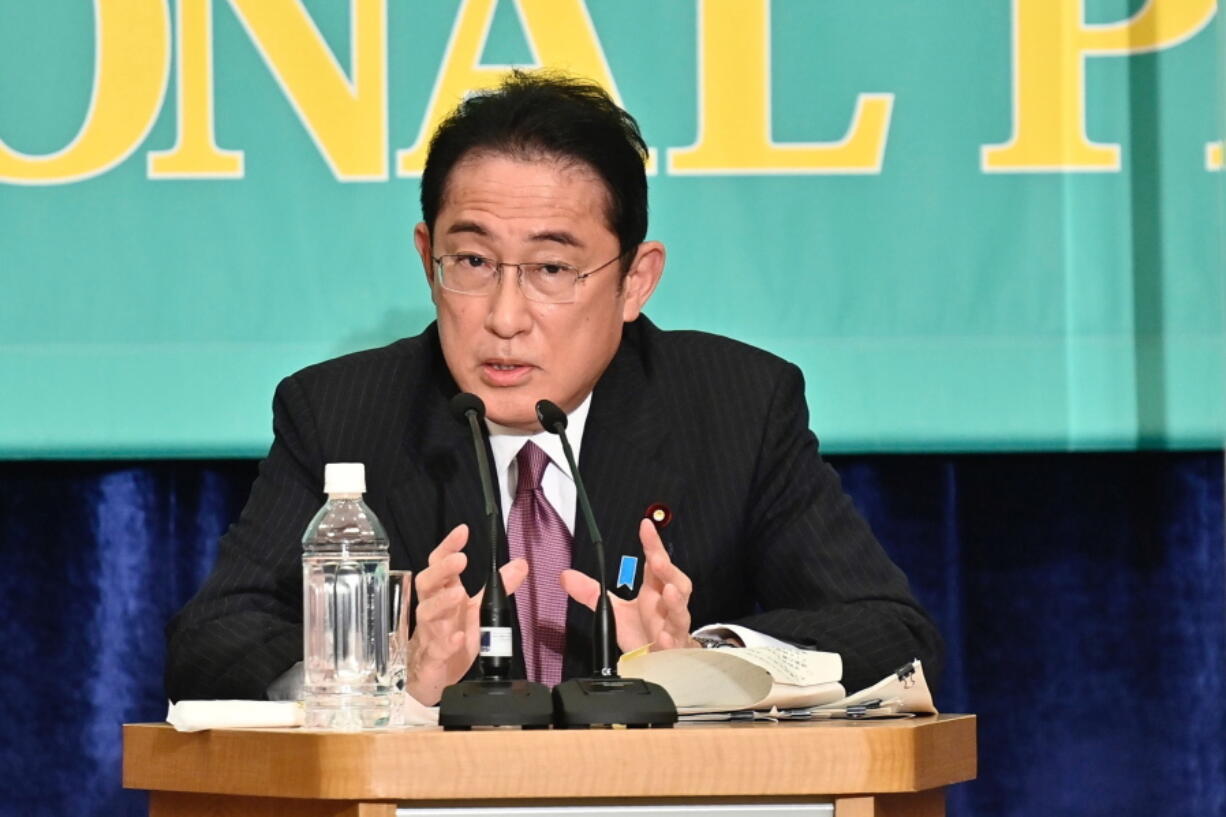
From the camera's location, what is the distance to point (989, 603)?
124 inches

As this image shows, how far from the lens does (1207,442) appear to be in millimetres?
2959

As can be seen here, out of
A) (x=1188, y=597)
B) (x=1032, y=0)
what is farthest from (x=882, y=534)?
(x=1032, y=0)

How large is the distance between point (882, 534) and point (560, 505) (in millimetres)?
956

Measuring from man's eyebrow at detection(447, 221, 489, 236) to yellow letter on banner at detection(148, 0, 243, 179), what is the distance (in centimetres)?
79

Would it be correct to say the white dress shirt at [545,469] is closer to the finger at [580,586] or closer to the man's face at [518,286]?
the man's face at [518,286]

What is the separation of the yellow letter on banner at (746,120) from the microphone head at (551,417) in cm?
118

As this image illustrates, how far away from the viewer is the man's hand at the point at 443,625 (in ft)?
5.84

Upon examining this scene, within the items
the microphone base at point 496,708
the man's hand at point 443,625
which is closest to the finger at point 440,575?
the man's hand at point 443,625

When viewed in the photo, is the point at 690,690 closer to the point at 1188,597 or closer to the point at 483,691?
the point at 483,691

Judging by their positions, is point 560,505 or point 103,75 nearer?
point 560,505

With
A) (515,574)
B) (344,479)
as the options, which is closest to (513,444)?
(515,574)

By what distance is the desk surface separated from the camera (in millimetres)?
1439

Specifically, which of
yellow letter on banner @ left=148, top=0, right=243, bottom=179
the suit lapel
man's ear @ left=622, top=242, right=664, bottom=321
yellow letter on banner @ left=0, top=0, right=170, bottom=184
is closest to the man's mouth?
the suit lapel

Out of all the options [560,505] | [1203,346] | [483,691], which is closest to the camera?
[483,691]
